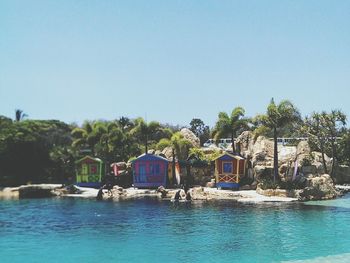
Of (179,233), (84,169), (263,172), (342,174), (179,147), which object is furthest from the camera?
(342,174)

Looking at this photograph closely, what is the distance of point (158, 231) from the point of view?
23.9 m

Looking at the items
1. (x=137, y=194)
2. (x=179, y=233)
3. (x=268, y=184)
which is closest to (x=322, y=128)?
(x=268, y=184)

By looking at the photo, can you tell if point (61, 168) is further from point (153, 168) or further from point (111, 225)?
point (111, 225)

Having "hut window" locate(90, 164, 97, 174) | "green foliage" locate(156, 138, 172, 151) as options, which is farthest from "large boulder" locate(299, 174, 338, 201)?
"hut window" locate(90, 164, 97, 174)

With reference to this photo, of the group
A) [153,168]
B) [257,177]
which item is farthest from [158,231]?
[153,168]

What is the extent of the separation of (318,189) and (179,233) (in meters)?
17.5

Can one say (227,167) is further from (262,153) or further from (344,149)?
(344,149)

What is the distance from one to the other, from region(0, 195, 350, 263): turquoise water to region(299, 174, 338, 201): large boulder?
191 centimetres

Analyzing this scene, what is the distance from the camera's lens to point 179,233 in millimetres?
23109

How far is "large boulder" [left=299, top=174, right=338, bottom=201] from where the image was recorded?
117 ft

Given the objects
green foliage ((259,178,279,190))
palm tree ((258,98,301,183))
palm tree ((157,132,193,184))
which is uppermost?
palm tree ((258,98,301,183))

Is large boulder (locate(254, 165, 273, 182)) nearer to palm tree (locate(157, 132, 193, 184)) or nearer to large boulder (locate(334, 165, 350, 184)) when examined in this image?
palm tree (locate(157, 132, 193, 184))

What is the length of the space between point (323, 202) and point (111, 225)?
55.8ft

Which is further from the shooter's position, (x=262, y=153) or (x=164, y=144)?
(x=164, y=144)
